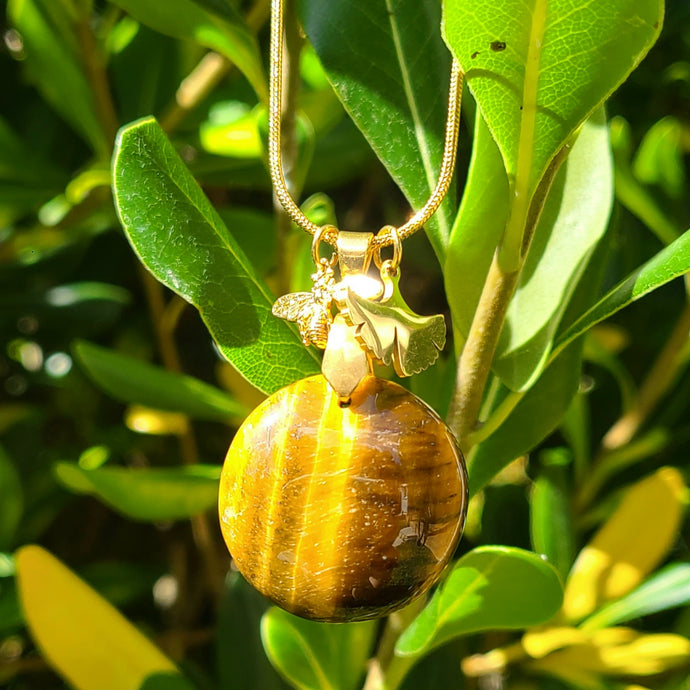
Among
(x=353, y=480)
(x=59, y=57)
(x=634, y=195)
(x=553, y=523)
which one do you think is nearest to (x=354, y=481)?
(x=353, y=480)

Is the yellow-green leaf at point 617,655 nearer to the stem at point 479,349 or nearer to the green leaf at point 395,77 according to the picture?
the stem at point 479,349

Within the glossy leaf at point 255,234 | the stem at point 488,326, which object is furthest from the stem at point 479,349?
the glossy leaf at point 255,234

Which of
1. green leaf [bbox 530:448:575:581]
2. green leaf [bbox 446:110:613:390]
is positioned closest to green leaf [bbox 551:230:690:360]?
green leaf [bbox 446:110:613:390]

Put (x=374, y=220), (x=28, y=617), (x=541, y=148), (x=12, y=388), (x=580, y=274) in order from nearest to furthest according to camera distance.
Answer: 1. (x=541, y=148)
2. (x=580, y=274)
3. (x=28, y=617)
4. (x=12, y=388)
5. (x=374, y=220)

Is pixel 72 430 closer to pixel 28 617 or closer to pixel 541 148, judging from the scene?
pixel 28 617

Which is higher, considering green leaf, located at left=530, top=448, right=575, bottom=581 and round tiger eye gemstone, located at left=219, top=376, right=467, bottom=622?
round tiger eye gemstone, located at left=219, top=376, right=467, bottom=622

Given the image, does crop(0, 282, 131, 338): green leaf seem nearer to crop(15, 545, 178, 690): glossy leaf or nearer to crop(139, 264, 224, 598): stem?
crop(139, 264, 224, 598): stem

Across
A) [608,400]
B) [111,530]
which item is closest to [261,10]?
[608,400]
